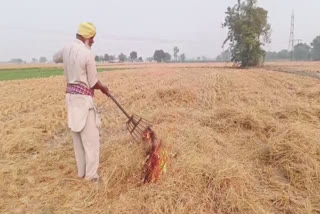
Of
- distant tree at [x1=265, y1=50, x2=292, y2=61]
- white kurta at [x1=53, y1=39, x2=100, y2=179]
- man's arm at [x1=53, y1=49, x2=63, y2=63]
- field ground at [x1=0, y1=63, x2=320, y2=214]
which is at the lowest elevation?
distant tree at [x1=265, y1=50, x2=292, y2=61]

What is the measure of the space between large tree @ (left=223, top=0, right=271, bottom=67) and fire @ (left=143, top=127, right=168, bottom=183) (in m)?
41.5

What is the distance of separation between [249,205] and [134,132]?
1859 mm

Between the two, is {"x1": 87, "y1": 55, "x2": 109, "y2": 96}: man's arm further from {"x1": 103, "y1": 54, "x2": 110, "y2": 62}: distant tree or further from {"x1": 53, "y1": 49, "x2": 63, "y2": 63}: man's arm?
{"x1": 103, "y1": 54, "x2": 110, "y2": 62}: distant tree

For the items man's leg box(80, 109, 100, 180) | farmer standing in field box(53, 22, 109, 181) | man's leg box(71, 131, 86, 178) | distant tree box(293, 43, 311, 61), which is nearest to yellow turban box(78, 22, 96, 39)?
farmer standing in field box(53, 22, 109, 181)

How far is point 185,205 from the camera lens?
3193 mm

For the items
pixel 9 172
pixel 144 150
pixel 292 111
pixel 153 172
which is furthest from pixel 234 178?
pixel 292 111

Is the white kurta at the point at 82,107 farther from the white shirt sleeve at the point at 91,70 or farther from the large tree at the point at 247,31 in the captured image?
the large tree at the point at 247,31

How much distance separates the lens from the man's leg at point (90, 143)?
12.5 ft

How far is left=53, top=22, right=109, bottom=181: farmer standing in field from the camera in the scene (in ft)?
11.9

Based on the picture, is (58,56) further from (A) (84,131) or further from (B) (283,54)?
(B) (283,54)

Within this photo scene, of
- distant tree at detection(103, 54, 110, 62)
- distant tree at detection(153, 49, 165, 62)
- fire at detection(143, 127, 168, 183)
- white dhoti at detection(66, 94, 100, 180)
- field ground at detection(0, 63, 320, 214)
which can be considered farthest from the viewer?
distant tree at detection(103, 54, 110, 62)

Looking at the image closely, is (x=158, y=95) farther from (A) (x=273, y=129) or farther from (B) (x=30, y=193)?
(B) (x=30, y=193)

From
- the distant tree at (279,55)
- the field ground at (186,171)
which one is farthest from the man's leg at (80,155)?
the distant tree at (279,55)

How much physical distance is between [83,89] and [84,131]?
53 cm
